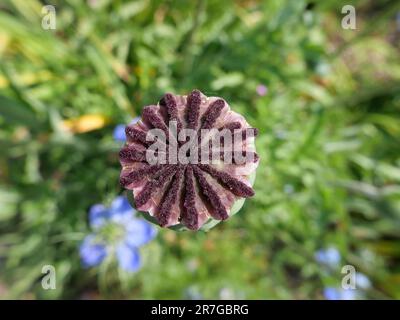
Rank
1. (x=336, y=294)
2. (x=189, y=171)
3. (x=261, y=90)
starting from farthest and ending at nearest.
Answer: (x=336, y=294)
(x=261, y=90)
(x=189, y=171)

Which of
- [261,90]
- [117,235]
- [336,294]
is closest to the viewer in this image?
[117,235]

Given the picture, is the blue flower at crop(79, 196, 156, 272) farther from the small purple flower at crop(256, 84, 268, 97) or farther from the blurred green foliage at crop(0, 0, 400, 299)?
the small purple flower at crop(256, 84, 268, 97)

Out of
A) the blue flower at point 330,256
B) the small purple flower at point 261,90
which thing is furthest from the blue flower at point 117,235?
the blue flower at point 330,256

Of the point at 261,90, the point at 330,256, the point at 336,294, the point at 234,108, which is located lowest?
the point at 336,294

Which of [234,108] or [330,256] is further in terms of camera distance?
[330,256]

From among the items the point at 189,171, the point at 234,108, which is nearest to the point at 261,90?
the point at 234,108

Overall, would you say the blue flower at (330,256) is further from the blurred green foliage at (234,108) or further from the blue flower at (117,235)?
the blue flower at (117,235)

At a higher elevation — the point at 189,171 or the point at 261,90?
the point at 261,90

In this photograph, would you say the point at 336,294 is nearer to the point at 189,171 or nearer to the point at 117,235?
the point at 117,235
